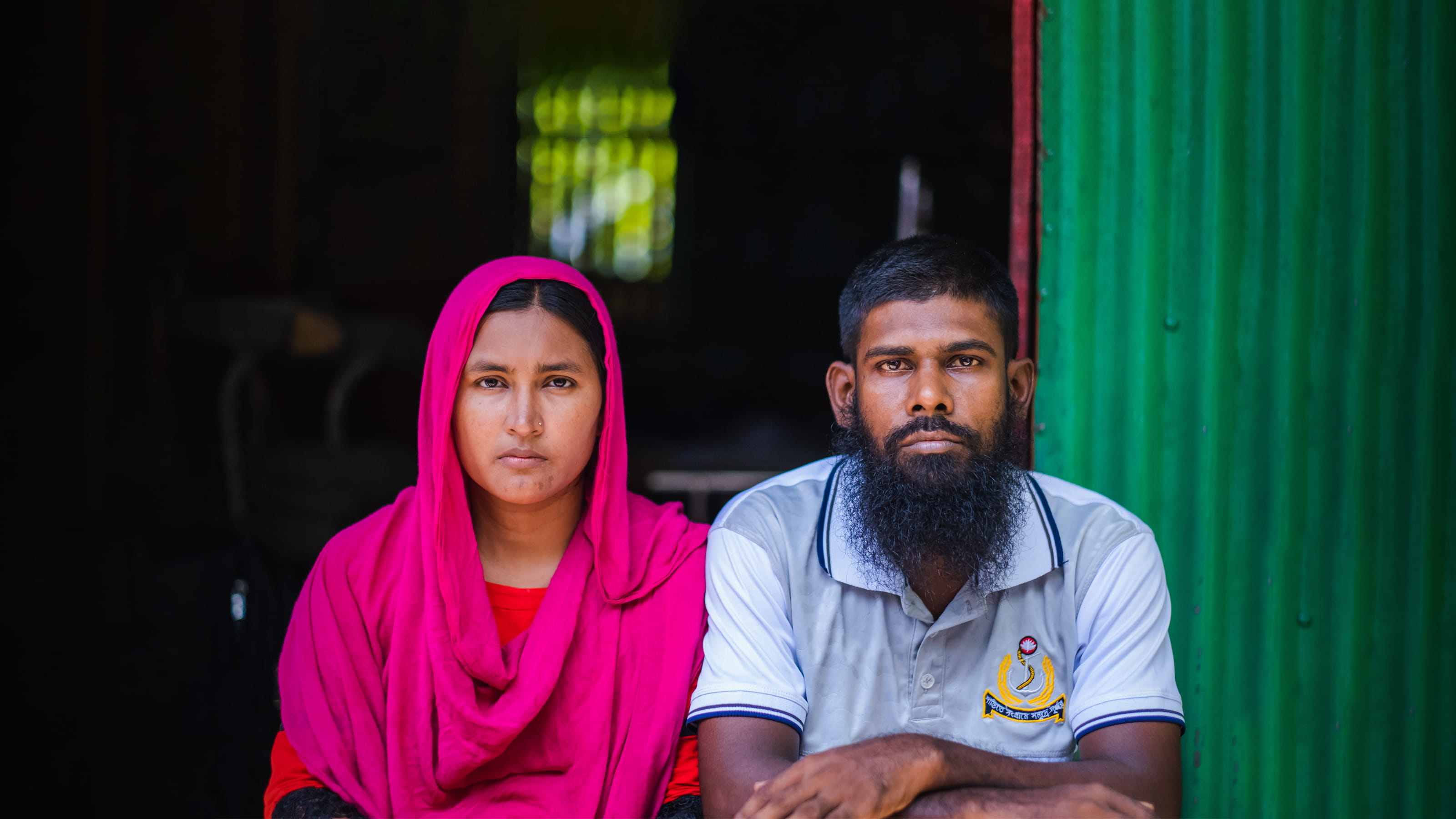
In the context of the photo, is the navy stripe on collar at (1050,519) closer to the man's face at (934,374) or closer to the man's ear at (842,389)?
the man's face at (934,374)

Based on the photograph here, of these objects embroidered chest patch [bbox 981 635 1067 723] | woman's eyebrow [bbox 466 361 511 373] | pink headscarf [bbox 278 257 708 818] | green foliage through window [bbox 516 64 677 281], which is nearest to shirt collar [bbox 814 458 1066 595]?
embroidered chest patch [bbox 981 635 1067 723]

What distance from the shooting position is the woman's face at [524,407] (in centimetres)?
194

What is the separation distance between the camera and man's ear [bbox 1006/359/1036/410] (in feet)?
7.11

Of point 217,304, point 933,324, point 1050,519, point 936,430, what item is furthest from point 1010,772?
point 217,304

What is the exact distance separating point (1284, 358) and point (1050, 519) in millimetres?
787

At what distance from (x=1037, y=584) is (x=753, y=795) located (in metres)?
0.76

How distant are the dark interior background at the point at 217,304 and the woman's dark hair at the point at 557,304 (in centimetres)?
150

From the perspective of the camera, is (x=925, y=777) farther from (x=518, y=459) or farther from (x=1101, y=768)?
(x=518, y=459)

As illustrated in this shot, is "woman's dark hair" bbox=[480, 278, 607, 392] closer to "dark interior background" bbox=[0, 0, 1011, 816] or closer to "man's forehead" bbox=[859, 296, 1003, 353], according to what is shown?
"man's forehead" bbox=[859, 296, 1003, 353]

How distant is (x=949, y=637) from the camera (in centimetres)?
197

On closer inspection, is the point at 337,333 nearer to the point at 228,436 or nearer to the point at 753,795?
the point at 228,436

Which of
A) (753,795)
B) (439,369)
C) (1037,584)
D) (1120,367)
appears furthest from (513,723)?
(1120,367)

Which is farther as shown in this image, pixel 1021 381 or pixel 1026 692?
pixel 1021 381

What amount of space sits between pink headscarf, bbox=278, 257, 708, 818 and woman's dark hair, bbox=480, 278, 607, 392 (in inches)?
0.8
